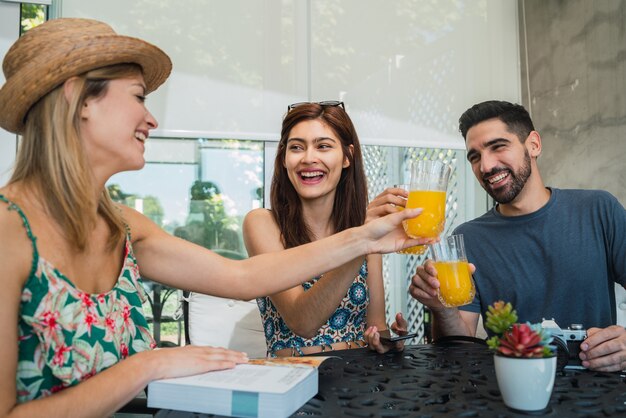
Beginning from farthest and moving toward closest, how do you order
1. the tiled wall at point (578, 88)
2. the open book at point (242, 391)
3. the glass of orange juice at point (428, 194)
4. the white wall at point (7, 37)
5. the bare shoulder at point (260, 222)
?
the tiled wall at point (578, 88), the white wall at point (7, 37), the bare shoulder at point (260, 222), the glass of orange juice at point (428, 194), the open book at point (242, 391)

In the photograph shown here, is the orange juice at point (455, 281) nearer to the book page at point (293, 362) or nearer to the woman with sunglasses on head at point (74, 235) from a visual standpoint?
the woman with sunglasses on head at point (74, 235)

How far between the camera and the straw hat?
1186mm

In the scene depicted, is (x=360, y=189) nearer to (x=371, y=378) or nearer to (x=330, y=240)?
(x=330, y=240)

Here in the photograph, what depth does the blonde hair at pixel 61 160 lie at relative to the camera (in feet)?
4.00

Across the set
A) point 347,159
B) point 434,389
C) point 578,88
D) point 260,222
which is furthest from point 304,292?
point 578,88

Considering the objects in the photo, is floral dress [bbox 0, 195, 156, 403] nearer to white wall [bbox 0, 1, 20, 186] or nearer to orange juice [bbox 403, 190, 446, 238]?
orange juice [bbox 403, 190, 446, 238]

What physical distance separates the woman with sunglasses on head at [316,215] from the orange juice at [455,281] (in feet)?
1.85

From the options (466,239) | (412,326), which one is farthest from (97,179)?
(412,326)

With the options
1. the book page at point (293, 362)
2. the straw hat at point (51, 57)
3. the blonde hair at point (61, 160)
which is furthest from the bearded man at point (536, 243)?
the straw hat at point (51, 57)

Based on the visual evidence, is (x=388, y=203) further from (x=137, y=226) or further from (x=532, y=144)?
(x=532, y=144)

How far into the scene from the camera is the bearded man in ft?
6.98

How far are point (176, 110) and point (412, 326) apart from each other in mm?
2219

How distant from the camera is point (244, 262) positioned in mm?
1676

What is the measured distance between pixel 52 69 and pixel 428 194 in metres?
0.94
